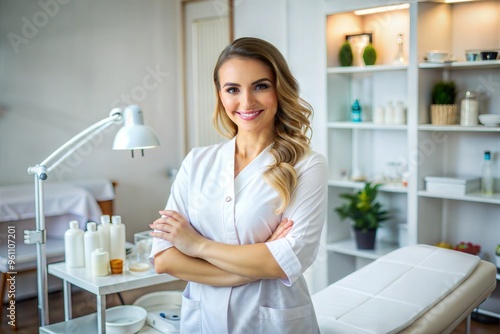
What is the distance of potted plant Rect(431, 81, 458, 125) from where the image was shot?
3.61 m

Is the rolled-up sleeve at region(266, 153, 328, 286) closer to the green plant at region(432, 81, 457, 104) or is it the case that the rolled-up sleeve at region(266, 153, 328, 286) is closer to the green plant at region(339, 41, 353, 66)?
the green plant at region(432, 81, 457, 104)

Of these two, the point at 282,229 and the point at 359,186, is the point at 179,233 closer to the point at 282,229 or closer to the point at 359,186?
the point at 282,229

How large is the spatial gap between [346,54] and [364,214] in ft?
3.53

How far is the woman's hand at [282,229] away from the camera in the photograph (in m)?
1.62

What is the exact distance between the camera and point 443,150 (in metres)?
3.88

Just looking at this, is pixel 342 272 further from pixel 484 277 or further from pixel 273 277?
pixel 273 277

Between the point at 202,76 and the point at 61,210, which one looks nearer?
the point at 61,210

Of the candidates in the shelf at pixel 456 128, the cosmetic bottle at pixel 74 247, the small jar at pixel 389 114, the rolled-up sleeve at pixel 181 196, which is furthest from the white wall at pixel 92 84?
the rolled-up sleeve at pixel 181 196

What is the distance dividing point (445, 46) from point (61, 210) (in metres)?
2.76

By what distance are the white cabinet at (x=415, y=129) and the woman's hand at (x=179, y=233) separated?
7.43 ft

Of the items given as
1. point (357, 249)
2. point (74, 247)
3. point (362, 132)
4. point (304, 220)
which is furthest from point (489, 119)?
point (74, 247)

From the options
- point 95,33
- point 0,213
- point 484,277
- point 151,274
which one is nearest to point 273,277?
point 151,274

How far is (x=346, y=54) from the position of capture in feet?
13.3

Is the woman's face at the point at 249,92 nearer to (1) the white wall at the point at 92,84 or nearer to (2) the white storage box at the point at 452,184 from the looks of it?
(2) the white storage box at the point at 452,184
